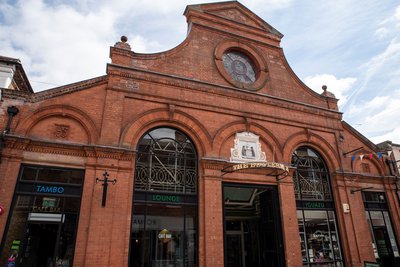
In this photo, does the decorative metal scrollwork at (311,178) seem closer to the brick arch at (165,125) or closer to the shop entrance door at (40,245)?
the brick arch at (165,125)

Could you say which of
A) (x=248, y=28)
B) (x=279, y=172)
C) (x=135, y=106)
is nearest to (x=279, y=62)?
(x=248, y=28)

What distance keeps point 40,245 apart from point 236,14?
13545 mm

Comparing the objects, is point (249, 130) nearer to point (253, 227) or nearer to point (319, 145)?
point (319, 145)

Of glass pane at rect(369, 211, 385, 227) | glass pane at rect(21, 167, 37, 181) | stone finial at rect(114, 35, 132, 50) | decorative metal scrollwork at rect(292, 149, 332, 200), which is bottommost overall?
glass pane at rect(369, 211, 385, 227)

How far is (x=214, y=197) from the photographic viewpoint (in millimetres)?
10773

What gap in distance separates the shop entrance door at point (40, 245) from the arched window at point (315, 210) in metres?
9.45

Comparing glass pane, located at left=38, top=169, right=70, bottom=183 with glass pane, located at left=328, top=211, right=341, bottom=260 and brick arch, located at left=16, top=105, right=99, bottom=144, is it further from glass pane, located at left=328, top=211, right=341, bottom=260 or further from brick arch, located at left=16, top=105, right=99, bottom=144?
glass pane, located at left=328, top=211, right=341, bottom=260

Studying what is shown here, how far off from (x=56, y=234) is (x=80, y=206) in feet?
3.37

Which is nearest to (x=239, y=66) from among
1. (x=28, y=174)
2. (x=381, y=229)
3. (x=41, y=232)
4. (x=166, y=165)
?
(x=166, y=165)

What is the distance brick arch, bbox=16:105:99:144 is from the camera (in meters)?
9.58

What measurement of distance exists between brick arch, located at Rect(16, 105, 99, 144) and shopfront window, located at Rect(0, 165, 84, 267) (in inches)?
56.2

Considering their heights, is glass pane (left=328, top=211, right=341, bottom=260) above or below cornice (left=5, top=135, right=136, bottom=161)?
below

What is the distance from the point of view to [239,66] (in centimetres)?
1445

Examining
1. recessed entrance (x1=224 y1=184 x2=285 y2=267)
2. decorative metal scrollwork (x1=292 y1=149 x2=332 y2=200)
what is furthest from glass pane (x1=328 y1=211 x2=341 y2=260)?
recessed entrance (x1=224 y1=184 x2=285 y2=267)
